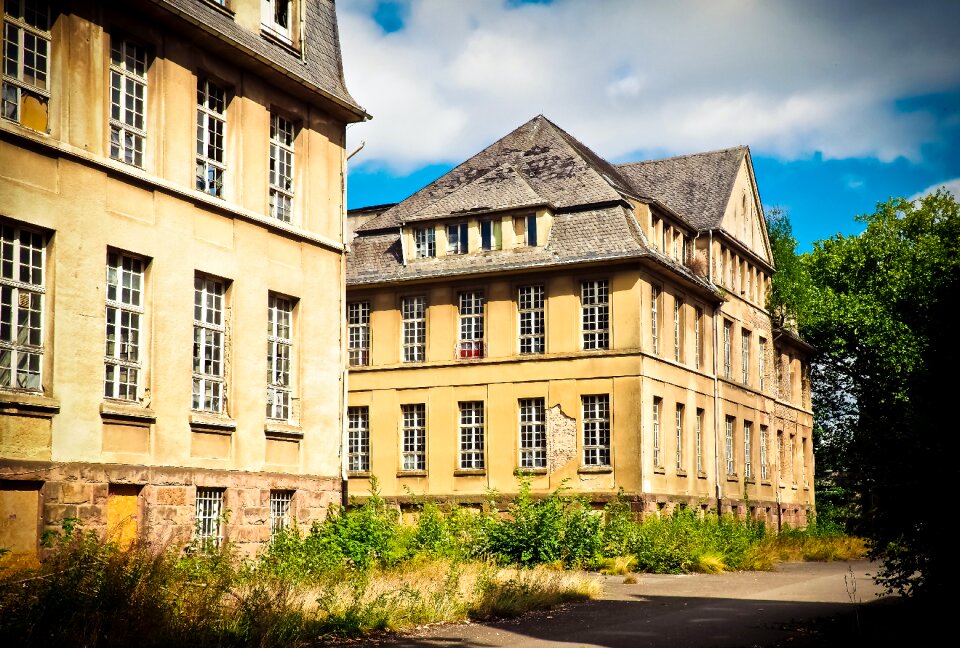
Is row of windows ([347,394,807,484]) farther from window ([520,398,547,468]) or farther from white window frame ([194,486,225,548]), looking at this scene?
white window frame ([194,486,225,548])

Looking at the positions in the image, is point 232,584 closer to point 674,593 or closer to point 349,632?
point 349,632

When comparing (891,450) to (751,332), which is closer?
(891,450)

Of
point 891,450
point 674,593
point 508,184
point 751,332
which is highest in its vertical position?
point 508,184

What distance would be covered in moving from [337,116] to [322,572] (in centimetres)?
982

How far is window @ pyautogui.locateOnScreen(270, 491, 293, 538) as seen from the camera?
22016 millimetres

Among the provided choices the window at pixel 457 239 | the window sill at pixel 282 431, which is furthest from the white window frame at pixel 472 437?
the window sill at pixel 282 431

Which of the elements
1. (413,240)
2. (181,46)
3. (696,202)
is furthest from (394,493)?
(181,46)

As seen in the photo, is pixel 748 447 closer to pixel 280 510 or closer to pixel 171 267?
pixel 280 510

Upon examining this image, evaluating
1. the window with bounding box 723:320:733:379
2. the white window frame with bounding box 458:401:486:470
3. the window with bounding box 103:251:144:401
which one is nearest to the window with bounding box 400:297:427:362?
the white window frame with bounding box 458:401:486:470

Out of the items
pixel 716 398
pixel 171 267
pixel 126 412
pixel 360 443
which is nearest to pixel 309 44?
pixel 171 267

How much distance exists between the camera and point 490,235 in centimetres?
3803

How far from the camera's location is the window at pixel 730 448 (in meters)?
43.2

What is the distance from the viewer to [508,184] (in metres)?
38.1

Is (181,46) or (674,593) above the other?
(181,46)
